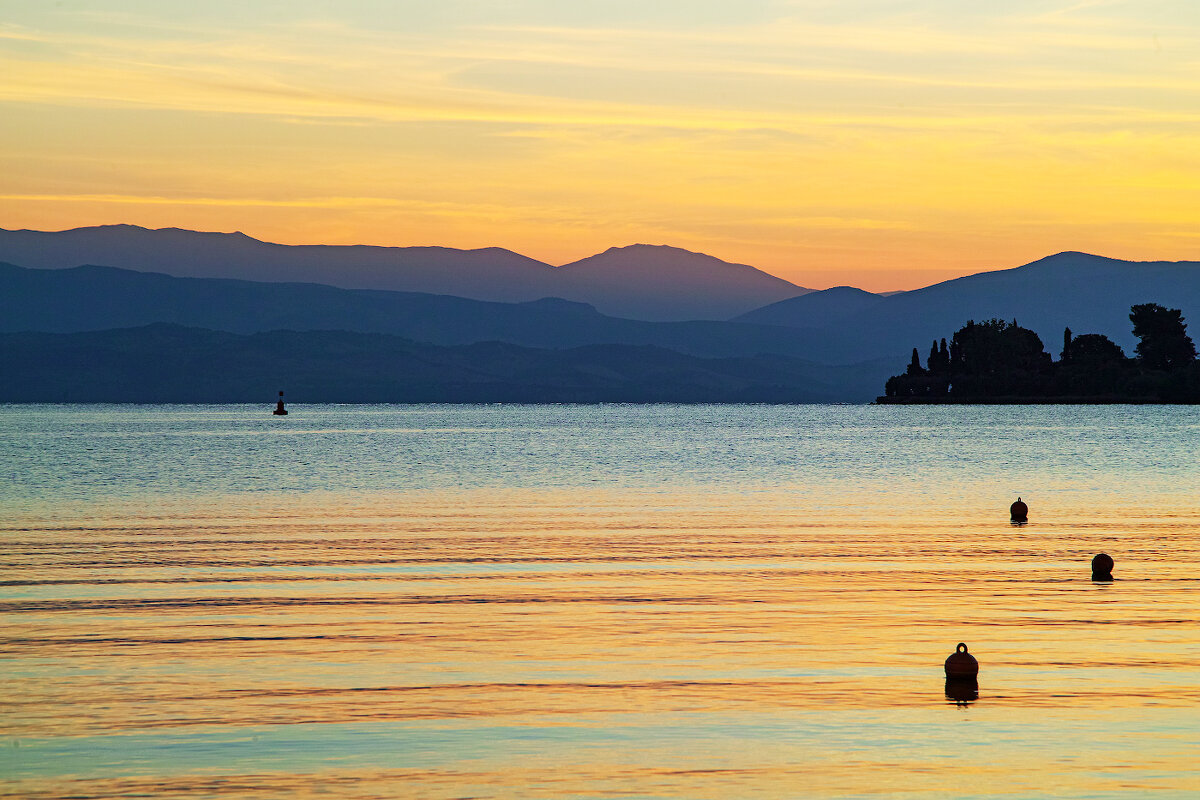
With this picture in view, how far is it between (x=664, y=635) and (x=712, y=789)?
Answer: 975cm

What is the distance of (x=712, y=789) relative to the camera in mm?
17469

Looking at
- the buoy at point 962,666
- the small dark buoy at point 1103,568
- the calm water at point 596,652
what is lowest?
the calm water at point 596,652

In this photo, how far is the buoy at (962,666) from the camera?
22.2 meters

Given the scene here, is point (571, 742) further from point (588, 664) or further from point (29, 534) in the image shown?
point (29, 534)

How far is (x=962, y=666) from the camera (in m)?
22.2

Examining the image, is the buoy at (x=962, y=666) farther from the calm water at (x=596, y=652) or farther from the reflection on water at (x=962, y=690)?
the calm water at (x=596, y=652)

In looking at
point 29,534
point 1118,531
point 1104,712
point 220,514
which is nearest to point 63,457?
point 220,514

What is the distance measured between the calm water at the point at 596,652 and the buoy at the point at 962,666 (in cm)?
45

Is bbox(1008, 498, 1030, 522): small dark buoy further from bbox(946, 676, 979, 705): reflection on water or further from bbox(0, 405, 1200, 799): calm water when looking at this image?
bbox(946, 676, 979, 705): reflection on water

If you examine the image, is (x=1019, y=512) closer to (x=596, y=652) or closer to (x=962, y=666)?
(x=596, y=652)

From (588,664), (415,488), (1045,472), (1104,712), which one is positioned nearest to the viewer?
(1104,712)

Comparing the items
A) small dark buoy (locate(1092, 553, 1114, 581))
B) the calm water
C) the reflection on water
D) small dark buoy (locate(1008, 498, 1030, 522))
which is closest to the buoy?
the reflection on water

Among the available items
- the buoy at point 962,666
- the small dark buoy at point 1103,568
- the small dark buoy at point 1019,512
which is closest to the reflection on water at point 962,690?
the buoy at point 962,666

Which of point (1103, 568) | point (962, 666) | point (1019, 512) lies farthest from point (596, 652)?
point (1019, 512)
